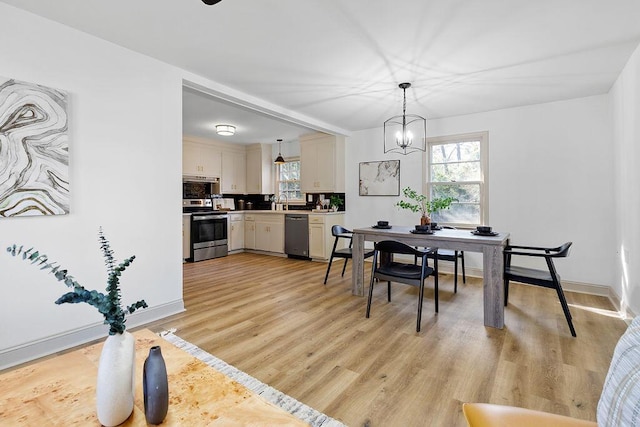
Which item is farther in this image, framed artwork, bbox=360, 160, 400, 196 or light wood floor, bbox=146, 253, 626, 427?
framed artwork, bbox=360, 160, 400, 196

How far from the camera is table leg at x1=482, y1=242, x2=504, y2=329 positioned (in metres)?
2.65

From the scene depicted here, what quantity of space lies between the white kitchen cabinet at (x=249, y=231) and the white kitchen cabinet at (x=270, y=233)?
9 centimetres

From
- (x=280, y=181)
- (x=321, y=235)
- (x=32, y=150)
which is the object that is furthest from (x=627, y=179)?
(x=280, y=181)

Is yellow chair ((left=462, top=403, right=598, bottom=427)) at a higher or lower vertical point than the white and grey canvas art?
lower

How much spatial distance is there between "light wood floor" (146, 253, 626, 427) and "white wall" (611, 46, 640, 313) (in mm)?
372

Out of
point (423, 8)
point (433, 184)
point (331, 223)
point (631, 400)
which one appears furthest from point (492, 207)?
point (631, 400)

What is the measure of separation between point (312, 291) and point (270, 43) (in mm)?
2681

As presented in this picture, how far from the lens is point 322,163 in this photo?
584cm

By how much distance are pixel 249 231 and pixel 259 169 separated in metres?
1.41

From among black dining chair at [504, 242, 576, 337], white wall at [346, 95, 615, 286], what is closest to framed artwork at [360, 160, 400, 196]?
white wall at [346, 95, 615, 286]

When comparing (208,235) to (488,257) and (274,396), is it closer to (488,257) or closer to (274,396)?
→ (274,396)

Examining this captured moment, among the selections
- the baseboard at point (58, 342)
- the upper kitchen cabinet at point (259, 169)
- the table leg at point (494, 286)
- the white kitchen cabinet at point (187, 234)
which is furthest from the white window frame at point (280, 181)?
the table leg at point (494, 286)

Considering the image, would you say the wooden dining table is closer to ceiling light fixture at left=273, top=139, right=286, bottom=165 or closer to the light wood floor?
the light wood floor

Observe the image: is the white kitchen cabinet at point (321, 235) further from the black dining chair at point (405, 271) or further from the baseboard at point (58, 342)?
the baseboard at point (58, 342)
